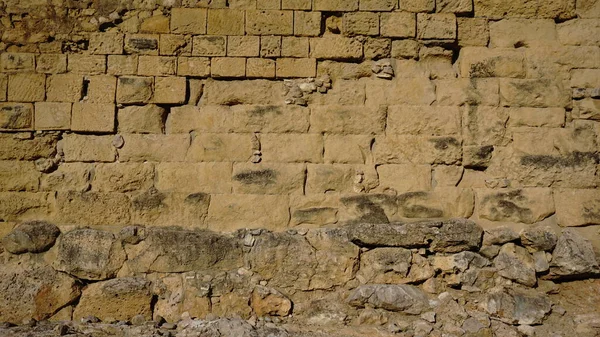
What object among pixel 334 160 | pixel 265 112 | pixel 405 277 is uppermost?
pixel 265 112

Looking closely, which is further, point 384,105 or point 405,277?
point 384,105

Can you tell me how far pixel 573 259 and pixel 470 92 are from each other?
1.54 meters

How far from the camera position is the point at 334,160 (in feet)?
14.1

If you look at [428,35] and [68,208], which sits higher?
[428,35]

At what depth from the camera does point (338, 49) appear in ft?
14.3

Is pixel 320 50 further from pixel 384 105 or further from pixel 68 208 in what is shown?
pixel 68 208

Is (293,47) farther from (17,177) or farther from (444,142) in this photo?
(17,177)

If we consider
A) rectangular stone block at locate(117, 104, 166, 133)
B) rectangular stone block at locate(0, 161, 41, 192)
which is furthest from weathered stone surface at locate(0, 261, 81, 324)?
rectangular stone block at locate(117, 104, 166, 133)

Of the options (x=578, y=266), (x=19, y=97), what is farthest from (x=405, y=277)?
(x=19, y=97)

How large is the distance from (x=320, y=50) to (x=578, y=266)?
2.66 metres

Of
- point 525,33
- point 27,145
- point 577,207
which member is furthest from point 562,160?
point 27,145

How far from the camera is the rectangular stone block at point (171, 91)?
4.33 m

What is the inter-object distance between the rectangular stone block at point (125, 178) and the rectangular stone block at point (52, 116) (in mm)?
502

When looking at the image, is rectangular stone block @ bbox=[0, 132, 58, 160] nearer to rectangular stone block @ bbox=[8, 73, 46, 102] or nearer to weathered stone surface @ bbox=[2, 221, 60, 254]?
rectangular stone block @ bbox=[8, 73, 46, 102]
